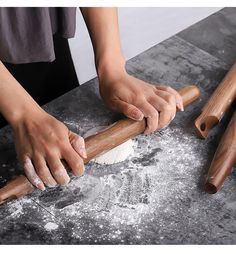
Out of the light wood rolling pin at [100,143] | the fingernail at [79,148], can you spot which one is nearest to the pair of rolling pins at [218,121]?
the light wood rolling pin at [100,143]

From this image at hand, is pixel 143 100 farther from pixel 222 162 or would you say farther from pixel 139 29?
pixel 139 29

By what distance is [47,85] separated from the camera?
1.31 m

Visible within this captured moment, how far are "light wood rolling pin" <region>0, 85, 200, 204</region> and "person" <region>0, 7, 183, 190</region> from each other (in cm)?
2

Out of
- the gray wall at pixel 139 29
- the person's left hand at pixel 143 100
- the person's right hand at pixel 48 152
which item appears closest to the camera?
the person's right hand at pixel 48 152

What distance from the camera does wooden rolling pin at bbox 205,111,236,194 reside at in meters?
1.00

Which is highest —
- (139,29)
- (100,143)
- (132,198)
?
(100,143)

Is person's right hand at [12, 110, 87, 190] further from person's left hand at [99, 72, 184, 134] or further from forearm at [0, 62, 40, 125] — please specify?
person's left hand at [99, 72, 184, 134]

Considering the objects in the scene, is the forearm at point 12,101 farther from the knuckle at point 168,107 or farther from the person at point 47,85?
the knuckle at point 168,107

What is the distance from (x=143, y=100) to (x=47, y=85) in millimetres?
355

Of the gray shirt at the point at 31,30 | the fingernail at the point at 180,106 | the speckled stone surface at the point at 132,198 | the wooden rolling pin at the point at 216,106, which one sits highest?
the gray shirt at the point at 31,30

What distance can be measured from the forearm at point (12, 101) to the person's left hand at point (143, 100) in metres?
0.19

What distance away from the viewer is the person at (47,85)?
3.09ft

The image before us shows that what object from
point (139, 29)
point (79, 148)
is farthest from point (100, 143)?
point (139, 29)
